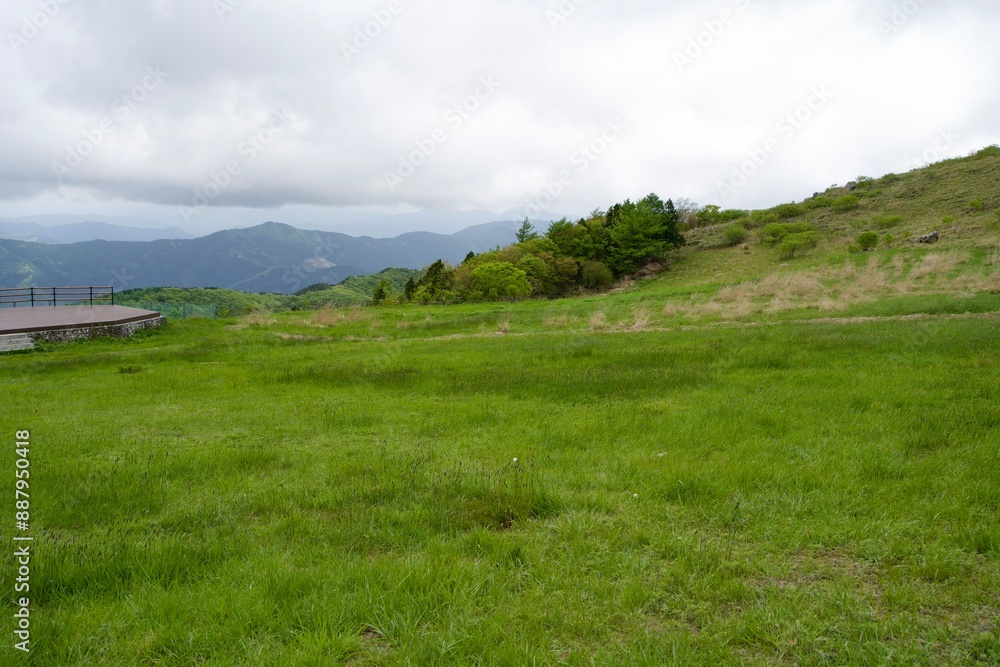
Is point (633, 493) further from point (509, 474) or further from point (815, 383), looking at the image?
point (815, 383)

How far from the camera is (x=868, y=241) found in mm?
36875

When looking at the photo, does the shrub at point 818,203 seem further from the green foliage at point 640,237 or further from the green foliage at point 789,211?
the green foliage at point 640,237

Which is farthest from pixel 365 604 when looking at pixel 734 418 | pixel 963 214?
pixel 963 214

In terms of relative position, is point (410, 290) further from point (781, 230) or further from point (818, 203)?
point (818, 203)

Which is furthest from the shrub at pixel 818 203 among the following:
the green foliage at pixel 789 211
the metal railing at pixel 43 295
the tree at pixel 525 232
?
the metal railing at pixel 43 295

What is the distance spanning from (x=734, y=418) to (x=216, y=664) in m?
6.87

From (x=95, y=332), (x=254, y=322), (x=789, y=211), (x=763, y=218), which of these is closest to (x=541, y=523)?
(x=95, y=332)

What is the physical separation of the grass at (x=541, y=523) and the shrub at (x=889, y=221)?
40.5 m

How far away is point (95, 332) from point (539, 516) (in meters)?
28.1

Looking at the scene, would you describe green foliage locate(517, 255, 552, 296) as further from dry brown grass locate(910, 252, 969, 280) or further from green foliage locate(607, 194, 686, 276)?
dry brown grass locate(910, 252, 969, 280)

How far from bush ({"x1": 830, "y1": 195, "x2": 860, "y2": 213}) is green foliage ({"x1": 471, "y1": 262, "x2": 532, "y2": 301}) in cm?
3505

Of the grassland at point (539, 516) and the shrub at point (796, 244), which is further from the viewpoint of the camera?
the shrub at point (796, 244)

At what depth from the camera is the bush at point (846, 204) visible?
54.6 metres

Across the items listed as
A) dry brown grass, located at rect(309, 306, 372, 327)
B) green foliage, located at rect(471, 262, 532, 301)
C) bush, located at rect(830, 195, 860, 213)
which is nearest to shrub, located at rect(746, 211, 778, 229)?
bush, located at rect(830, 195, 860, 213)
